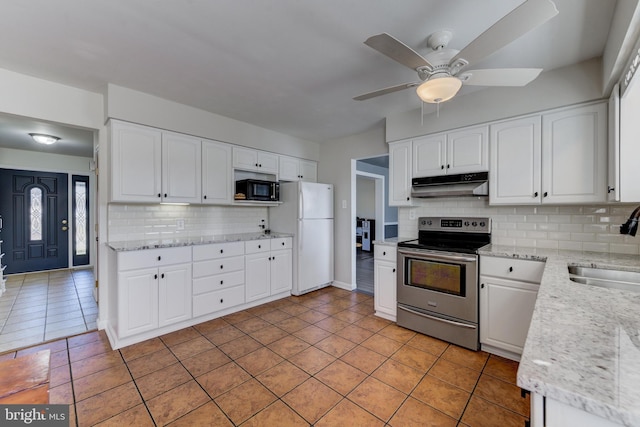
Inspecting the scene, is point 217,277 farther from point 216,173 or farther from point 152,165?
point 152,165

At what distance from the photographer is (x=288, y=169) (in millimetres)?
4449

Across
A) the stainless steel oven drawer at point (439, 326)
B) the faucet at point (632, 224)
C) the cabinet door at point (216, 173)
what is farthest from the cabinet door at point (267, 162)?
the faucet at point (632, 224)

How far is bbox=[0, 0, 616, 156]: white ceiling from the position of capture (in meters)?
1.72

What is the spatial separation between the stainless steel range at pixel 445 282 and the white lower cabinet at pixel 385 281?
137 millimetres

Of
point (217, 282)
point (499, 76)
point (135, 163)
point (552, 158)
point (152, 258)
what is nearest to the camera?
point (499, 76)

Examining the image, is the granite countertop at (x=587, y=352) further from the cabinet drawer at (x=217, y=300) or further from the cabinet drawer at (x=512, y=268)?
the cabinet drawer at (x=217, y=300)

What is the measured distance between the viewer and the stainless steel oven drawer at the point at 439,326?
252cm

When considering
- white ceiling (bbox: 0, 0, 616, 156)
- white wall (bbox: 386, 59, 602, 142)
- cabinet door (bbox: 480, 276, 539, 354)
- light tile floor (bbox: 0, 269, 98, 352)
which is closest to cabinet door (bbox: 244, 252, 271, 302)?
light tile floor (bbox: 0, 269, 98, 352)

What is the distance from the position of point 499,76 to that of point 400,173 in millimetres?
1715

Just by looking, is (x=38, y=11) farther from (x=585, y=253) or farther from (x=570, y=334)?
(x=585, y=253)

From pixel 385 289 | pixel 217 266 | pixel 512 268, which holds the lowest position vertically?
pixel 385 289

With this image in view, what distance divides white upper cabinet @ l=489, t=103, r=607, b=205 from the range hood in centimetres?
9

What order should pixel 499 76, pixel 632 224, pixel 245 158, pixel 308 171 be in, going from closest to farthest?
1. pixel 632 224
2. pixel 499 76
3. pixel 245 158
4. pixel 308 171

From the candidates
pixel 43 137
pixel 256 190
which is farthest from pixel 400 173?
pixel 43 137
